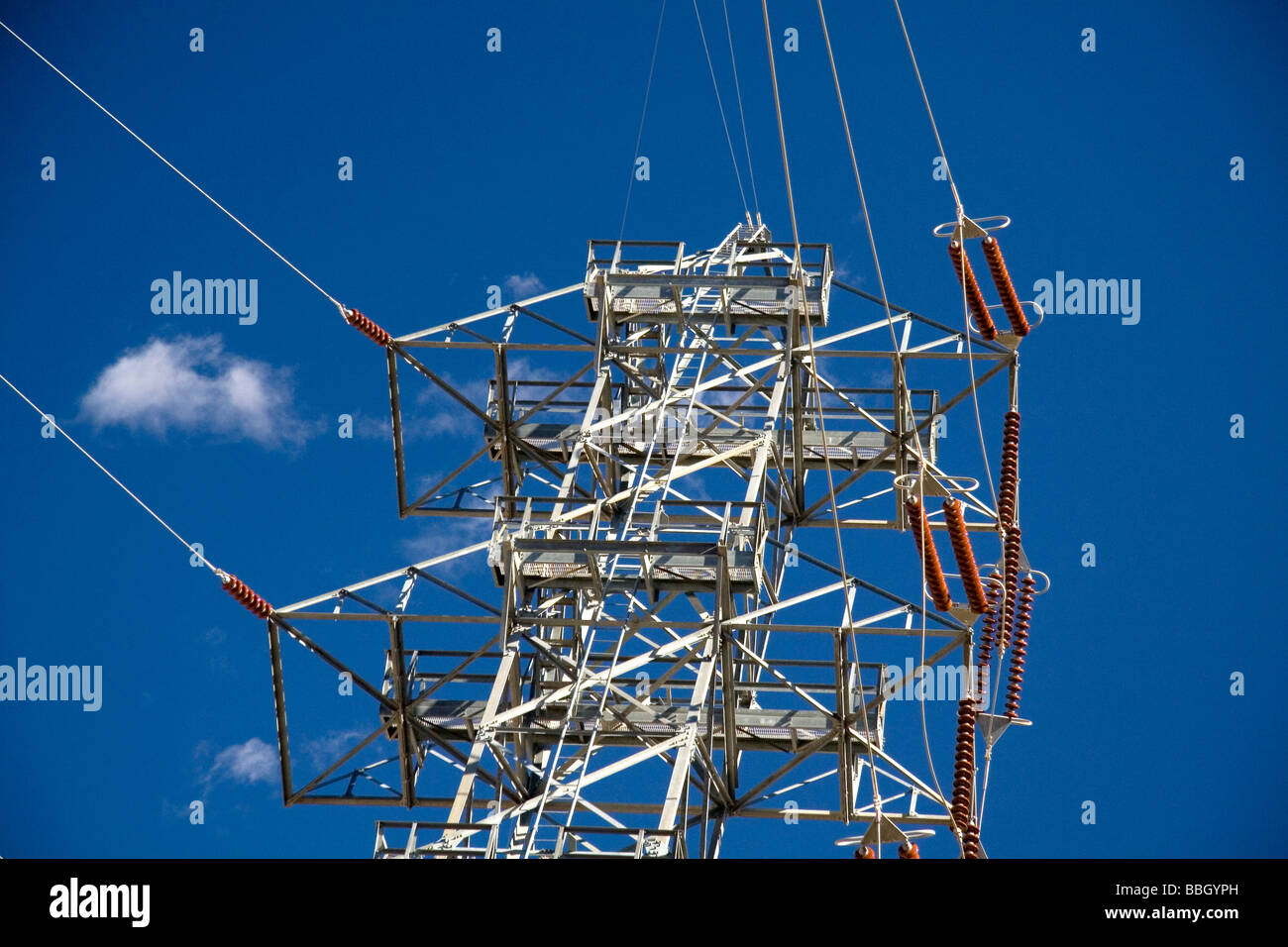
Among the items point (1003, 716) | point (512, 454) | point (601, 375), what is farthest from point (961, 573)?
point (512, 454)

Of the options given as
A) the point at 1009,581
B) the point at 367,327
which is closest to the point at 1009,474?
the point at 1009,581

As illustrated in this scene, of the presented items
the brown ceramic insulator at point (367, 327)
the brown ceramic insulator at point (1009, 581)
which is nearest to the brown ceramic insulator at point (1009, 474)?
the brown ceramic insulator at point (1009, 581)

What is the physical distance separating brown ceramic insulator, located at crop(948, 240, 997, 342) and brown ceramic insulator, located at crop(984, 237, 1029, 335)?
35cm

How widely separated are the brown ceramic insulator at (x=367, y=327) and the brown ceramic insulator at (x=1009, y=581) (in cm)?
1148

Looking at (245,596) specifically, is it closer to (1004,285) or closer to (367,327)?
(367,327)

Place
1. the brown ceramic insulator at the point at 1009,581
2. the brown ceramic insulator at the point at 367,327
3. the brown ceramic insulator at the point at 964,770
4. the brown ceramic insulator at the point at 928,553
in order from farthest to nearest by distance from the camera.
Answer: the brown ceramic insulator at the point at 367,327, the brown ceramic insulator at the point at 1009,581, the brown ceramic insulator at the point at 928,553, the brown ceramic insulator at the point at 964,770

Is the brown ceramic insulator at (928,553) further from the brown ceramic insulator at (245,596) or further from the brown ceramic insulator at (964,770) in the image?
the brown ceramic insulator at (245,596)

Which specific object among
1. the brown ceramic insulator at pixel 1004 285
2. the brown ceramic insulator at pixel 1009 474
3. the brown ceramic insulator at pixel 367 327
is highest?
the brown ceramic insulator at pixel 367 327

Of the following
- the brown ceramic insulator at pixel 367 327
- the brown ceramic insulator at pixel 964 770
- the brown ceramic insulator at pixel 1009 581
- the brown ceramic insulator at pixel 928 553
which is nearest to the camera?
the brown ceramic insulator at pixel 964 770

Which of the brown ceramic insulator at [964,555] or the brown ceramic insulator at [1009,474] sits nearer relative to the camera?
the brown ceramic insulator at [964,555]

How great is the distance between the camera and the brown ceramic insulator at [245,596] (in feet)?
101

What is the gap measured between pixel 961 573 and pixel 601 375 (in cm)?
910
